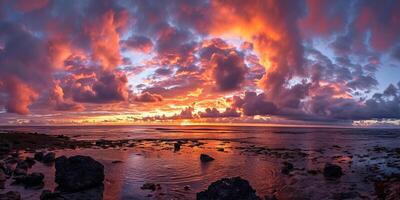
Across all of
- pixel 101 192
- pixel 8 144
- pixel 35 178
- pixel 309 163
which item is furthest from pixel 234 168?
pixel 8 144

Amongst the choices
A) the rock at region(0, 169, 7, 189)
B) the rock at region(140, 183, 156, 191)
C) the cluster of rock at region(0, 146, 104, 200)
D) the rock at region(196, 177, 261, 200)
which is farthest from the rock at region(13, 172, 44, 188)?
the rock at region(196, 177, 261, 200)

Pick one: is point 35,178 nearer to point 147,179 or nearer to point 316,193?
point 147,179

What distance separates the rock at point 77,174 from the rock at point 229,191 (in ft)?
32.9

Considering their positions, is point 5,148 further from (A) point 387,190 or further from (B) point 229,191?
(A) point 387,190

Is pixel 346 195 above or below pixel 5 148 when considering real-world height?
below

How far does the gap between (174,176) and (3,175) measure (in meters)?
15.6

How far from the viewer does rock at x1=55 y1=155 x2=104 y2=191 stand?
24100 mm

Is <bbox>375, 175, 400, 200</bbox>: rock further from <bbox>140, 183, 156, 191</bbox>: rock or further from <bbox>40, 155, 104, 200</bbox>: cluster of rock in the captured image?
<bbox>40, 155, 104, 200</bbox>: cluster of rock

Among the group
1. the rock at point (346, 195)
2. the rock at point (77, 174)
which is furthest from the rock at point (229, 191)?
the rock at point (77, 174)

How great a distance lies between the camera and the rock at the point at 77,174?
2410 centimetres

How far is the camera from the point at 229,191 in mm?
19266

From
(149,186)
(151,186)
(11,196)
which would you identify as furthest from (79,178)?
(151,186)

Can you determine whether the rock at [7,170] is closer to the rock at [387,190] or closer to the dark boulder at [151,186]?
the dark boulder at [151,186]

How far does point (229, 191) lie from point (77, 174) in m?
12.7
